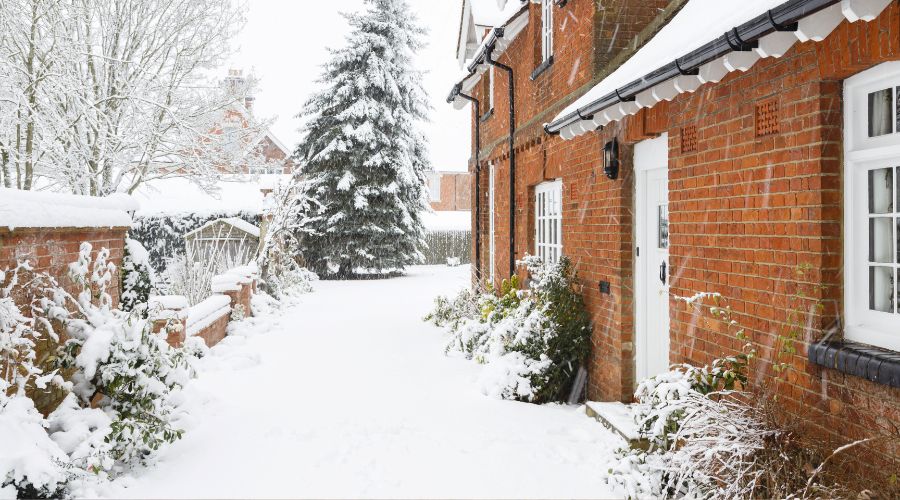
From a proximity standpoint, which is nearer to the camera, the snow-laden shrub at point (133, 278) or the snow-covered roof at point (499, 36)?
the snow-laden shrub at point (133, 278)

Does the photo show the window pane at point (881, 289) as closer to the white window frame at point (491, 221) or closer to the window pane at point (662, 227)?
the window pane at point (662, 227)

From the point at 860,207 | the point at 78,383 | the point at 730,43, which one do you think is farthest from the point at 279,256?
the point at 860,207

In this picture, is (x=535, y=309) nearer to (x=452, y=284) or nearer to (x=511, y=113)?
(x=511, y=113)

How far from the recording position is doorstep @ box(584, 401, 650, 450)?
4.69 m

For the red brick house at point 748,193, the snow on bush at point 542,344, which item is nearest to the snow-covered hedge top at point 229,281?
the snow on bush at point 542,344

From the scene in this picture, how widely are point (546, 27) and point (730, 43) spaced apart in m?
6.00

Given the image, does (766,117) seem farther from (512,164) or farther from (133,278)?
(512,164)

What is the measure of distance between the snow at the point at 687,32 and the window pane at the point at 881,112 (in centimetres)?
70

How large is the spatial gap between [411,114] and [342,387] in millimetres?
20599

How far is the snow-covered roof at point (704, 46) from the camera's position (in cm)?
292

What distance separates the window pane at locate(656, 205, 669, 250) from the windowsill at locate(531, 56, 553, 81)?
336cm

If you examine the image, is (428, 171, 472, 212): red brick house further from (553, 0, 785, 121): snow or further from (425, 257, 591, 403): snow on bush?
(553, 0, 785, 121): snow

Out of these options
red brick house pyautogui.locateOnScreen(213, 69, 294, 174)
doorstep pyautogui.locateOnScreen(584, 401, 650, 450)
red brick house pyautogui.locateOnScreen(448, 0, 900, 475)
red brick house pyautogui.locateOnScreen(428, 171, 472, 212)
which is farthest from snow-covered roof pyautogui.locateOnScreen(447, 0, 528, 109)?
red brick house pyautogui.locateOnScreen(428, 171, 472, 212)

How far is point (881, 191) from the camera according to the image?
3262 mm
